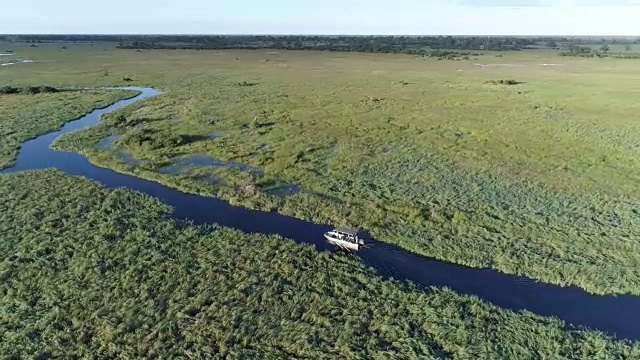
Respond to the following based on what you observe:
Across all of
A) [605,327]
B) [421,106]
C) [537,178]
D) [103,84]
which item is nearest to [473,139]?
[537,178]

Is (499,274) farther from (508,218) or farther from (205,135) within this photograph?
(205,135)

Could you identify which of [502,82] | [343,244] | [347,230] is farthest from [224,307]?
[502,82]

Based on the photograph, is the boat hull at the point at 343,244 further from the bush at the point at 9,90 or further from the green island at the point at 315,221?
the bush at the point at 9,90

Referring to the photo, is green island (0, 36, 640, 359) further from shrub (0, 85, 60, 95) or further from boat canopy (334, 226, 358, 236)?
shrub (0, 85, 60, 95)

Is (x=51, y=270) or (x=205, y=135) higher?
(x=205, y=135)

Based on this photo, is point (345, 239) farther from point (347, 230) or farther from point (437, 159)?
point (437, 159)

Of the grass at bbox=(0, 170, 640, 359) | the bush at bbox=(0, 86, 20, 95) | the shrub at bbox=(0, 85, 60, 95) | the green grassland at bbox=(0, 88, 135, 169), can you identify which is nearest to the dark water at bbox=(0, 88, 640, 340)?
the grass at bbox=(0, 170, 640, 359)

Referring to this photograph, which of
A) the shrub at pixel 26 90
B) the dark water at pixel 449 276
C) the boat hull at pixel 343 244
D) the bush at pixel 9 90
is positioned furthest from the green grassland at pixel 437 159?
the bush at pixel 9 90
